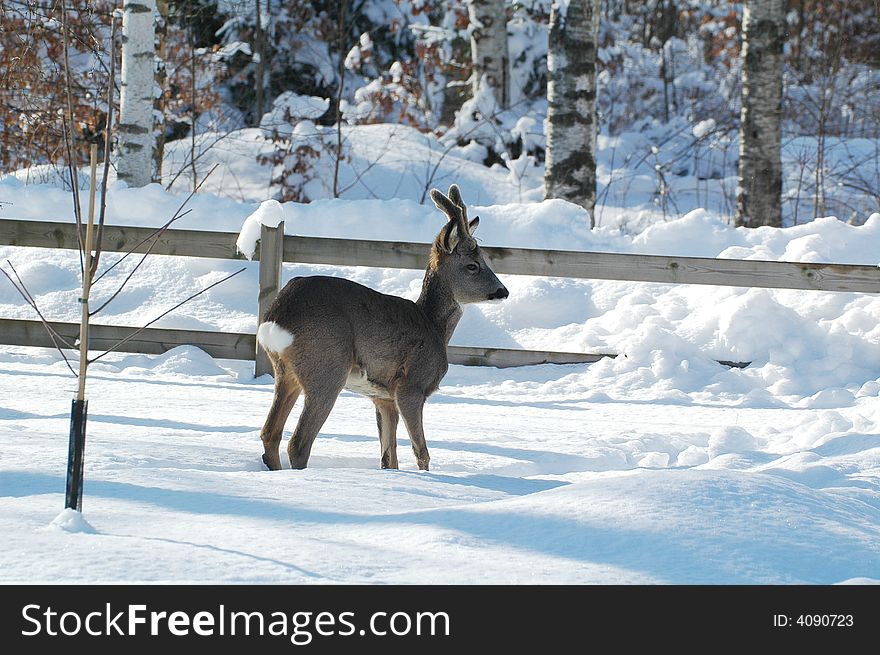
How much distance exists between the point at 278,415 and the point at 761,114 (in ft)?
28.0

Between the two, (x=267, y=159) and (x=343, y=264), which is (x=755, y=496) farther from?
(x=267, y=159)

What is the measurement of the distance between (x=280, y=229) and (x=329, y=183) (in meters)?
6.36

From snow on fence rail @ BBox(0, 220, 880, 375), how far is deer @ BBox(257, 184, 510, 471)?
2.40 metres

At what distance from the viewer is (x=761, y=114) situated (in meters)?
12.2

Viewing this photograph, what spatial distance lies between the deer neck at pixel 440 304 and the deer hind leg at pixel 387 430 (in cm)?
57

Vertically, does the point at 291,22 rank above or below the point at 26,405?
above

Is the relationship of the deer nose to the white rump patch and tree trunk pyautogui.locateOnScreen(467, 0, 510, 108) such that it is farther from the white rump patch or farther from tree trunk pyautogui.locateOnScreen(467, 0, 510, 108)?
tree trunk pyautogui.locateOnScreen(467, 0, 510, 108)

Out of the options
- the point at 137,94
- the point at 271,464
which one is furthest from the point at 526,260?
the point at 137,94

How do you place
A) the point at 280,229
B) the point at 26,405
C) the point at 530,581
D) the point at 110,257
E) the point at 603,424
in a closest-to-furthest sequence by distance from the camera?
the point at 530,581 < the point at 26,405 < the point at 603,424 < the point at 280,229 < the point at 110,257

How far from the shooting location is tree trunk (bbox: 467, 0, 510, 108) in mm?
17234

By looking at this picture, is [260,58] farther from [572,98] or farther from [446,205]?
[446,205]

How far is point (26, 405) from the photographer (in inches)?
268

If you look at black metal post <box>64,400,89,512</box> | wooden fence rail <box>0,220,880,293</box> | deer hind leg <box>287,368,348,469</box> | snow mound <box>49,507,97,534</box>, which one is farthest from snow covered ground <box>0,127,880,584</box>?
wooden fence rail <box>0,220,880,293</box>

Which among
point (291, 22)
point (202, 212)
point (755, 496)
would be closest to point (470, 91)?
point (291, 22)
